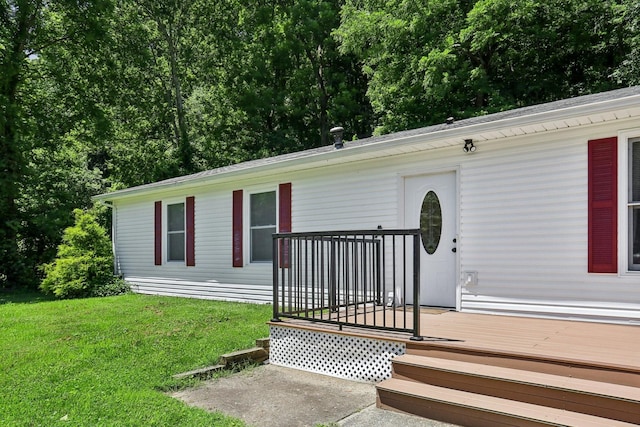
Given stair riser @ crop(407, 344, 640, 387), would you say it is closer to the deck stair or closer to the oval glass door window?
the deck stair

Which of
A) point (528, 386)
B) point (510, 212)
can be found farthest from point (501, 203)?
point (528, 386)

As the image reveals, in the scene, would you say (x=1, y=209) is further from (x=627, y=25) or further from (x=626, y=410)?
(x=627, y=25)

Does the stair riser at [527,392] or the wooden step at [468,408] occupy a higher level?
the stair riser at [527,392]

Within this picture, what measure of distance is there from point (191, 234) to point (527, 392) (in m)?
7.58

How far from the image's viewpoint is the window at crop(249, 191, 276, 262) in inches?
315

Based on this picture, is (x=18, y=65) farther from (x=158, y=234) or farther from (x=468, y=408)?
(x=468, y=408)

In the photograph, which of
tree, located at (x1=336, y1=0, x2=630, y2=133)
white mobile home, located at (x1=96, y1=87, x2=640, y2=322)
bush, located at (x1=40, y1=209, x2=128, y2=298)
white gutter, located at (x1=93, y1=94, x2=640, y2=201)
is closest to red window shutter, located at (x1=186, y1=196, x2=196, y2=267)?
white mobile home, located at (x1=96, y1=87, x2=640, y2=322)

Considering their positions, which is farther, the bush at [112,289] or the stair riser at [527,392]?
the bush at [112,289]

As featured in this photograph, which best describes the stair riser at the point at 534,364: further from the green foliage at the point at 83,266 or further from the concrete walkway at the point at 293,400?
the green foliage at the point at 83,266

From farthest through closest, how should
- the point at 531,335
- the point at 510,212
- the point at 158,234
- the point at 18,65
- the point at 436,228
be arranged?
1. the point at 18,65
2. the point at 158,234
3. the point at 436,228
4. the point at 510,212
5. the point at 531,335

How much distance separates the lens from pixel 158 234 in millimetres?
10125

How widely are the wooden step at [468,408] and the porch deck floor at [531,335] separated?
1.34 feet

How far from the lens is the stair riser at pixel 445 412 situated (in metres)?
2.79

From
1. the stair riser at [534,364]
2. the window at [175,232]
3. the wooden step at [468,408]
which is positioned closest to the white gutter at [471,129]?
the window at [175,232]
